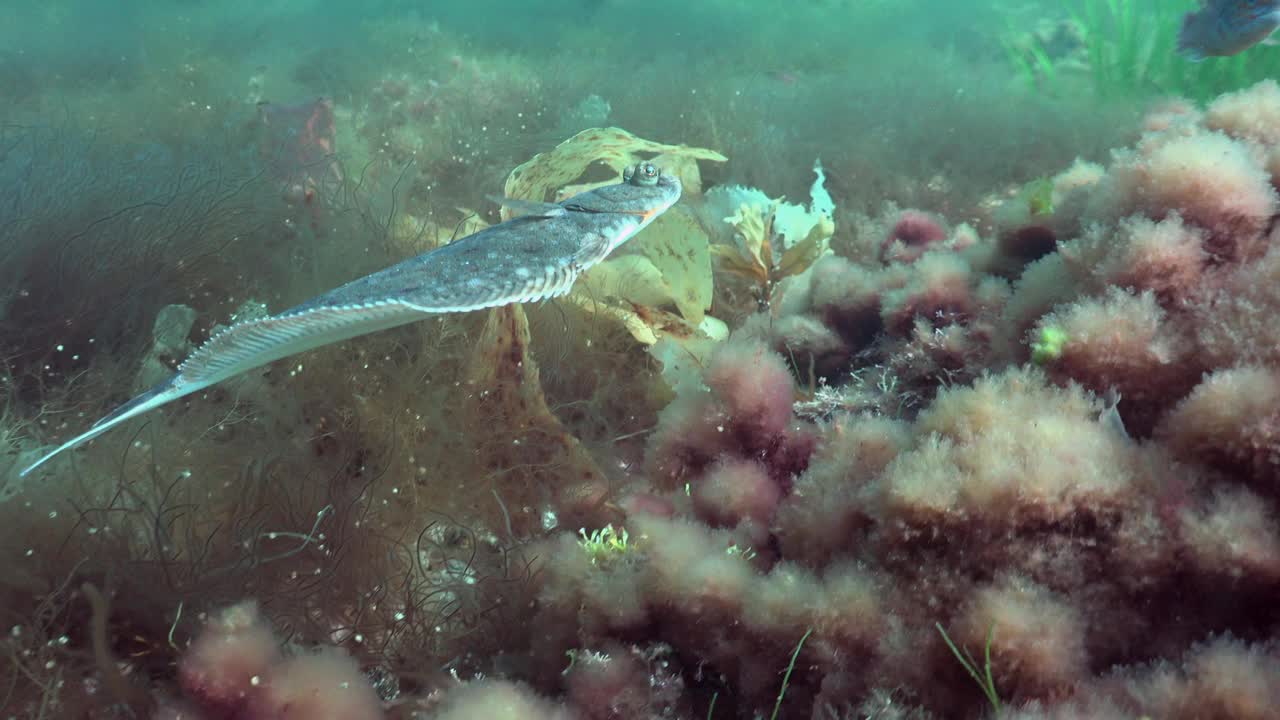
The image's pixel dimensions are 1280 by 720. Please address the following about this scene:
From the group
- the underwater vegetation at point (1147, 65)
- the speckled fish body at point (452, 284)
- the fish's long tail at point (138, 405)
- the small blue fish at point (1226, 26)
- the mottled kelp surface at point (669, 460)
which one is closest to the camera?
the mottled kelp surface at point (669, 460)

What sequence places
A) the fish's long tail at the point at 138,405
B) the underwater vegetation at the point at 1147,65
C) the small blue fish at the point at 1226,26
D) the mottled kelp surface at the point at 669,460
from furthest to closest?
1. the underwater vegetation at the point at 1147,65
2. the small blue fish at the point at 1226,26
3. the fish's long tail at the point at 138,405
4. the mottled kelp surface at the point at 669,460

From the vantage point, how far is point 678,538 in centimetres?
221

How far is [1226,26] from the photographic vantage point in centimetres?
561

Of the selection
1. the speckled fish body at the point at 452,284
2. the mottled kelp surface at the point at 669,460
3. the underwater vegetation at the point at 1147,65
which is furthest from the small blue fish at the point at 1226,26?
the speckled fish body at the point at 452,284

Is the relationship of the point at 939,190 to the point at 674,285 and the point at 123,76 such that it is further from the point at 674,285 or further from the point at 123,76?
the point at 123,76

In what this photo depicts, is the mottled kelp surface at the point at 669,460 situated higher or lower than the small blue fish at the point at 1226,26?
lower

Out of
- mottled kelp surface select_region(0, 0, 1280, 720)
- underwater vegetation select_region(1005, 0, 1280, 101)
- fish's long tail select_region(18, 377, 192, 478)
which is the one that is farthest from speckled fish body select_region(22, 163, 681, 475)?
underwater vegetation select_region(1005, 0, 1280, 101)

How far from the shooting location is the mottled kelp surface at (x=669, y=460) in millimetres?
1705

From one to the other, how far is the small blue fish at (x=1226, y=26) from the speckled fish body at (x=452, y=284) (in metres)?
5.83

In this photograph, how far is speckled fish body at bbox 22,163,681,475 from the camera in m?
2.36

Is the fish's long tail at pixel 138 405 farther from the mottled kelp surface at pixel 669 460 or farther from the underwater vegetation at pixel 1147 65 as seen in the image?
the underwater vegetation at pixel 1147 65

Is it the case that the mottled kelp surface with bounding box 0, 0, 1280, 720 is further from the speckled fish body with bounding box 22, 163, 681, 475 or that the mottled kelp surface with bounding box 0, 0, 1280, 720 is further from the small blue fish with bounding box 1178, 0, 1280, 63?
the small blue fish with bounding box 1178, 0, 1280, 63

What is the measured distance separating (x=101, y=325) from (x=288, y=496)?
296cm

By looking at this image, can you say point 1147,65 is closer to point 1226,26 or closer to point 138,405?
point 1226,26
